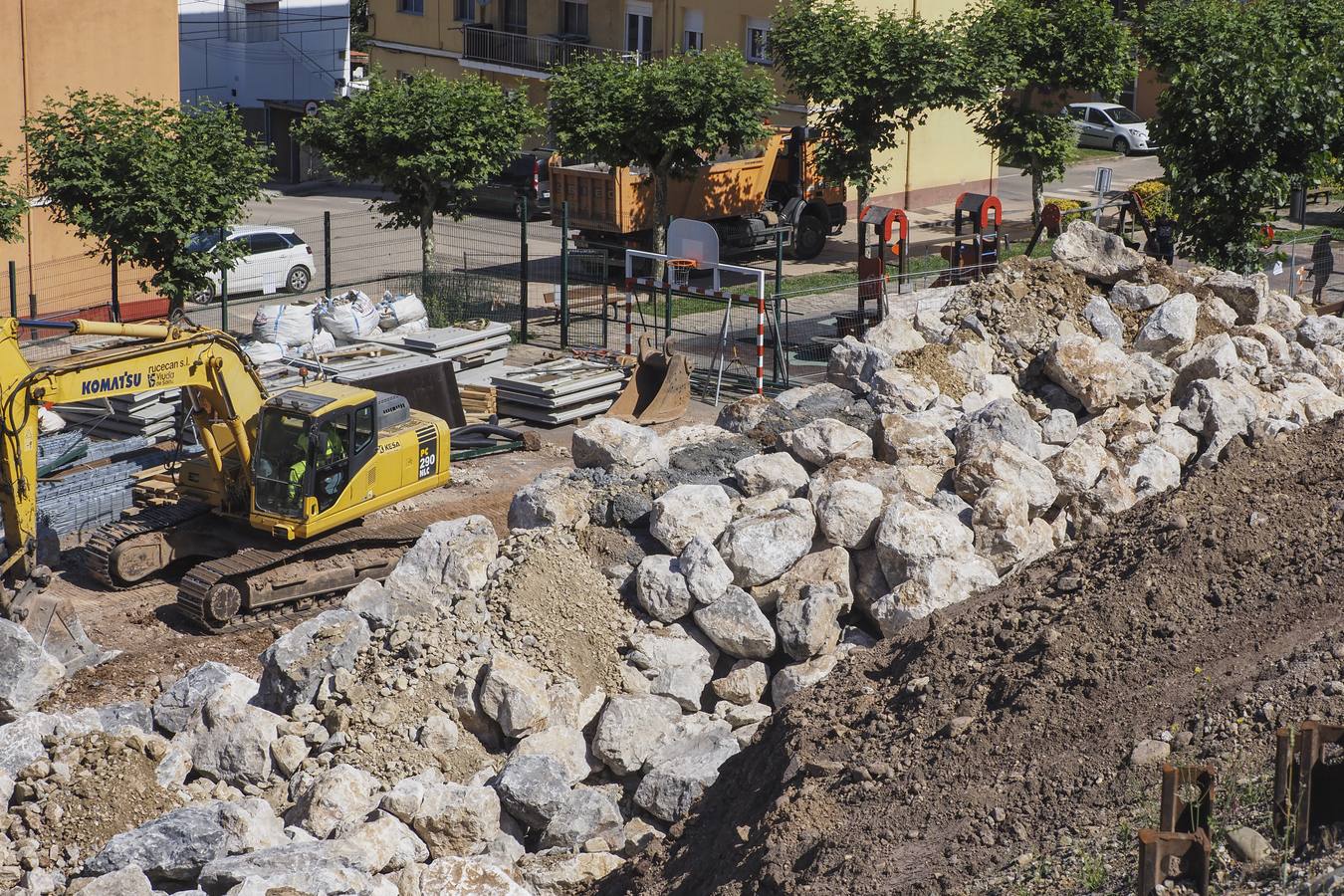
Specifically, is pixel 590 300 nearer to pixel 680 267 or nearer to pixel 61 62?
pixel 680 267

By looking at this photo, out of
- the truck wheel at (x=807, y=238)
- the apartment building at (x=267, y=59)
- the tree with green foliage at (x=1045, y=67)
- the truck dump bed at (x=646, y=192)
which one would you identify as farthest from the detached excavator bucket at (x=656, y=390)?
the apartment building at (x=267, y=59)

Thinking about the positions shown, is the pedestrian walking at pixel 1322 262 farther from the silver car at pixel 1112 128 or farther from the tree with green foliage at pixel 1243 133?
the silver car at pixel 1112 128

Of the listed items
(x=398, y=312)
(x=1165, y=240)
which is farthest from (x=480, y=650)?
(x=1165, y=240)

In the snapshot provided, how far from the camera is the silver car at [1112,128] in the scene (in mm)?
38188

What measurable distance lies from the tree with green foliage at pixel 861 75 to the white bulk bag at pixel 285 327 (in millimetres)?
10712

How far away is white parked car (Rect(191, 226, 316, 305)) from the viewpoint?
23688 millimetres

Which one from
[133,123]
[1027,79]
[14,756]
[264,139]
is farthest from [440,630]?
[264,139]

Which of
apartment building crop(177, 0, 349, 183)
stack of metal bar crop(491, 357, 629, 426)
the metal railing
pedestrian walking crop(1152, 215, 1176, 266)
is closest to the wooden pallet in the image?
stack of metal bar crop(491, 357, 629, 426)

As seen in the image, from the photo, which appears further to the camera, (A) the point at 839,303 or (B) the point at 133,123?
(A) the point at 839,303

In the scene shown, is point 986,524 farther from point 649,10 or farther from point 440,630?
point 649,10

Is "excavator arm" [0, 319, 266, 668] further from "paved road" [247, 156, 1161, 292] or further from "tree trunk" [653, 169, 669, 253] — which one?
"tree trunk" [653, 169, 669, 253]

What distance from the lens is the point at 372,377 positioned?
16.7 meters

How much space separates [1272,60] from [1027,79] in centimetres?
729

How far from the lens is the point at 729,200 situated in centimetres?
2562
